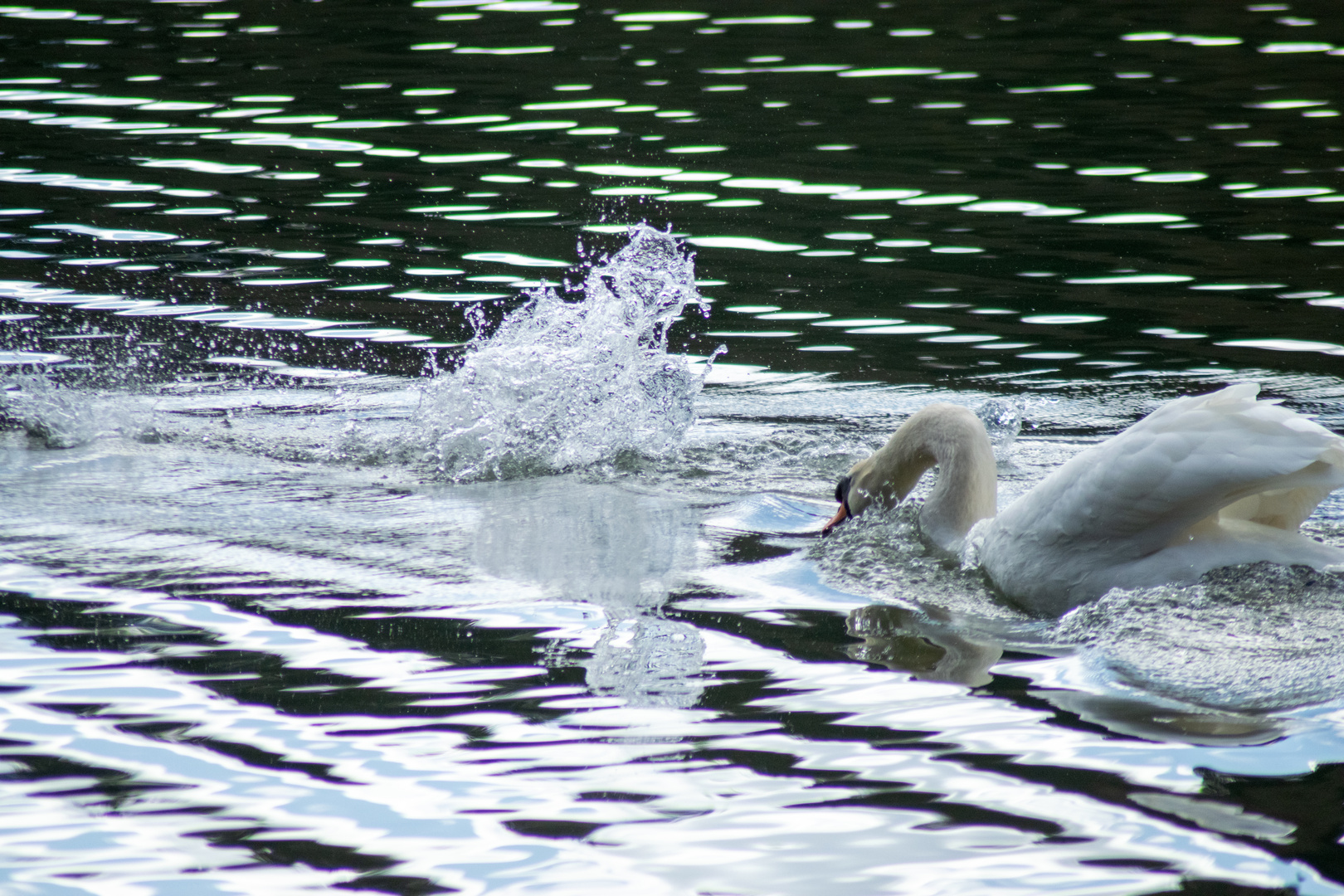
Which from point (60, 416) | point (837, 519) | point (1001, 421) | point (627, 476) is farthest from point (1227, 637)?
point (60, 416)

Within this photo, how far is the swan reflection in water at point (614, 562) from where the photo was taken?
4762mm

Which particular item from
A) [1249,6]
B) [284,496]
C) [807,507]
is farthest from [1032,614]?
[1249,6]

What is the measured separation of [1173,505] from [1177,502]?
0.02 meters

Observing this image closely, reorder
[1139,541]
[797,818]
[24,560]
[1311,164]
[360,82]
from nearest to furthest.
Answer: [797,818], [1139,541], [24,560], [1311,164], [360,82]

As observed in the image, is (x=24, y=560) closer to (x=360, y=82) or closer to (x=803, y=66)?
(x=360, y=82)

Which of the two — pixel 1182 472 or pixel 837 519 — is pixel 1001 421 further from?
pixel 1182 472

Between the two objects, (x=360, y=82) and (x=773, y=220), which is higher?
(x=360, y=82)

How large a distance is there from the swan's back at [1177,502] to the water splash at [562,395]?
250 centimetres

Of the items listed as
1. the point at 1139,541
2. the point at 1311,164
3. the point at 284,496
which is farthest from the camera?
the point at 1311,164

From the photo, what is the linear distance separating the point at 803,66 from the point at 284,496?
43.7 ft

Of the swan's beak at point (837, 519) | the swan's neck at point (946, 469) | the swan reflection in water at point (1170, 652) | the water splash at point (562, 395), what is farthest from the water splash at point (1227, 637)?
the water splash at point (562, 395)

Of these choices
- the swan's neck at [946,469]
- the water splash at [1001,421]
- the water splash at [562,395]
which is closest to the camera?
the swan's neck at [946,469]

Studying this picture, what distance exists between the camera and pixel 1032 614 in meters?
5.53

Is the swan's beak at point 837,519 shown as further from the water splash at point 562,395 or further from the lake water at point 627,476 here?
the water splash at point 562,395
